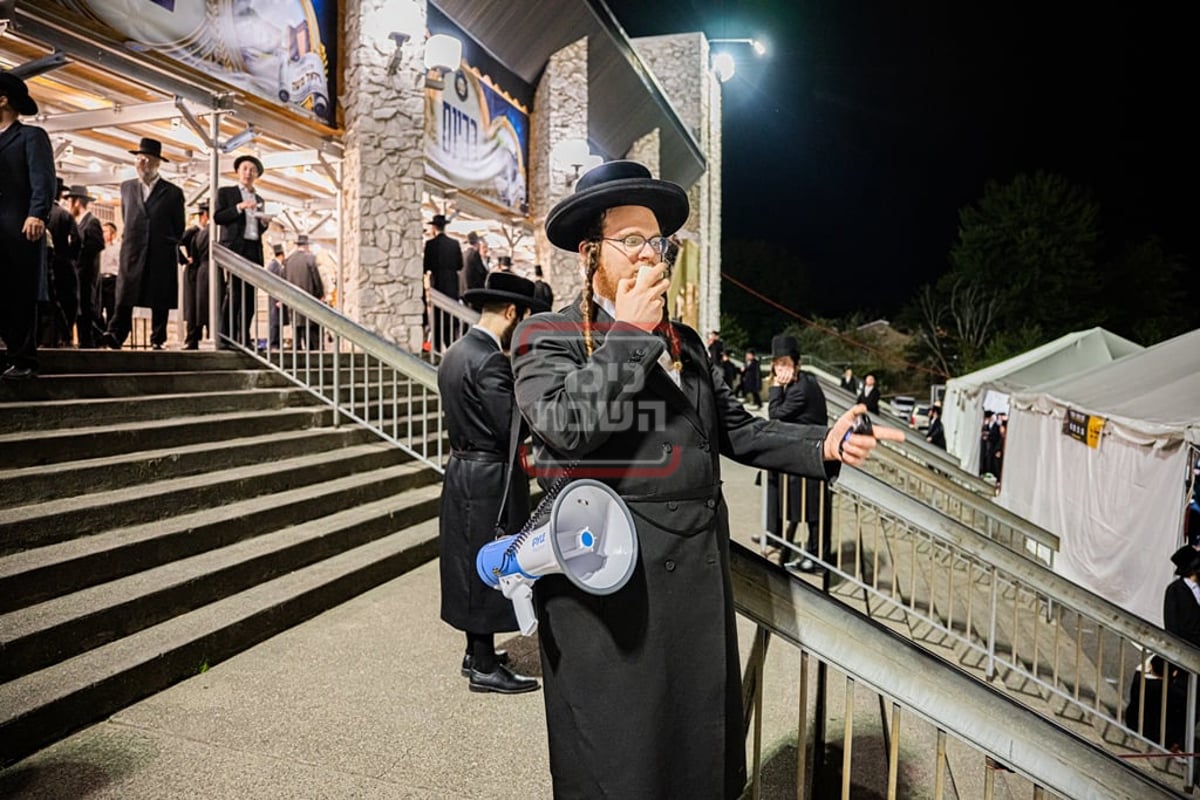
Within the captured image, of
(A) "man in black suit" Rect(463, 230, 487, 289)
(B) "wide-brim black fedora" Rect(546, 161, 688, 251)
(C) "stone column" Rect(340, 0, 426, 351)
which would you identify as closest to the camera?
(B) "wide-brim black fedora" Rect(546, 161, 688, 251)

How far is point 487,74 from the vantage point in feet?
46.0

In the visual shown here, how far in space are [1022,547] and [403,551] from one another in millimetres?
6976

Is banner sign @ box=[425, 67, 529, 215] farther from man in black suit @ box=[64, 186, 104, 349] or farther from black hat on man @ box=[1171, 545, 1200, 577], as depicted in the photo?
black hat on man @ box=[1171, 545, 1200, 577]

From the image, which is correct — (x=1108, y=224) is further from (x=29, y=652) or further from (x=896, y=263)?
(x=29, y=652)

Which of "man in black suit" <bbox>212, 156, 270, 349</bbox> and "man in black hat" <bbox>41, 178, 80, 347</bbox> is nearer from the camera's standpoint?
"man in black hat" <bbox>41, 178, 80, 347</bbox>

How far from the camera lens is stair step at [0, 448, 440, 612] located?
3355 mm

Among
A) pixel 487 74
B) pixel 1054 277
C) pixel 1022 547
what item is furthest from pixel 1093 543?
pixel 1054 277

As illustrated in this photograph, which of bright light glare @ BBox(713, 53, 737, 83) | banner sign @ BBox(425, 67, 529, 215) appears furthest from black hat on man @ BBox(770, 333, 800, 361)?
bright light glare @ BBox(713, 53, 737, 83)

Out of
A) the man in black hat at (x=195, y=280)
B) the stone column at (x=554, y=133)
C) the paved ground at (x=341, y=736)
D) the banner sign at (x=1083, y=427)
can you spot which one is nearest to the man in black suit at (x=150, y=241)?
the man in black hat at (x=195, y=280)

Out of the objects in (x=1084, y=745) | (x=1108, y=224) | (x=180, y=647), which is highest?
(x=1108, y=224)

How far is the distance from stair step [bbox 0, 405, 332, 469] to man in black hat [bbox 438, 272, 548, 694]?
8.06 ft

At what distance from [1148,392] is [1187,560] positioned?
2.83 m

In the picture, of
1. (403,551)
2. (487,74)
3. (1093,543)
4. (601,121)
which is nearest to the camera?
(403,551)

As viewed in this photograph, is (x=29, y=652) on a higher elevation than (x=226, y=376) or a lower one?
lower
